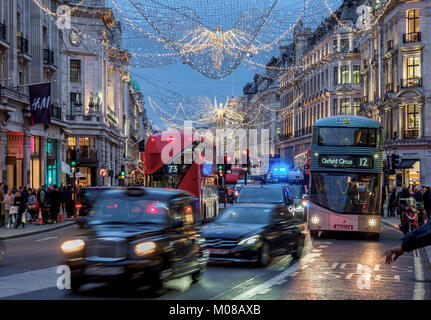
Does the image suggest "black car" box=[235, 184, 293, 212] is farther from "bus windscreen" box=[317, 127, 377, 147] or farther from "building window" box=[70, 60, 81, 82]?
"building window" box=[70, 60, 81, 82]

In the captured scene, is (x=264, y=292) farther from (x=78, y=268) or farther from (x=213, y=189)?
(x=213, y=189)

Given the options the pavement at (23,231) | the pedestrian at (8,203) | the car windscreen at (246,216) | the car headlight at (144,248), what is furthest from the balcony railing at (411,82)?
the car headlight at (144,248)

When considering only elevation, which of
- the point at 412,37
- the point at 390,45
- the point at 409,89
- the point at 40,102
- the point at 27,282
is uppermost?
the point at 412,37

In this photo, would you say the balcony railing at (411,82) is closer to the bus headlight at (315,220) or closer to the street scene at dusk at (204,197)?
the street scene at dusk at (204,197)

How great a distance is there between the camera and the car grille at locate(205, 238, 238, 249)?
14859 millimetres

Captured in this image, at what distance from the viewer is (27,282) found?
1230 centimetres

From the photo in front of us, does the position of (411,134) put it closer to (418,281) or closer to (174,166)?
(174,166)

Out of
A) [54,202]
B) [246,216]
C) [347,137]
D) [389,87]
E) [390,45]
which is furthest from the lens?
[389,87]

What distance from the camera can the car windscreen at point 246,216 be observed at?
16298 mm

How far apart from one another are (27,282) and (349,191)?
1420 centimetres

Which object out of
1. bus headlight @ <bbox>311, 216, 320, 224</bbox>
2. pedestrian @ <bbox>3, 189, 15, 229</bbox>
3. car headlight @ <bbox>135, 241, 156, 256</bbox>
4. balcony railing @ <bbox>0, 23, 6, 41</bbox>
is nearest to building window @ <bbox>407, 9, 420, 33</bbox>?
balcony railing @ <bbox>0, 23, 6, 41</bbox>

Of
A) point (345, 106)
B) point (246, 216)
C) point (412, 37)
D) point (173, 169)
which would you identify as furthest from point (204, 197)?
point (345, 106)

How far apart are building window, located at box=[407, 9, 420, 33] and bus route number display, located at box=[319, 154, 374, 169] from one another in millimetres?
34624

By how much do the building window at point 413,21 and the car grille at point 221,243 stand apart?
44.7m
